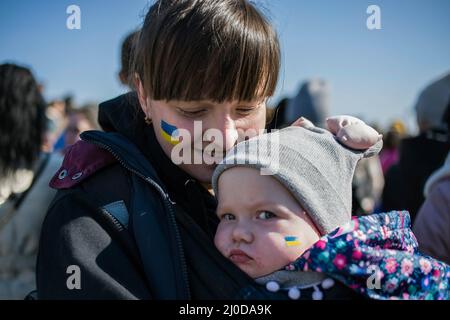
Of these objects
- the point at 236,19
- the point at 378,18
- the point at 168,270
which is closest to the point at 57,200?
the point at 168,270

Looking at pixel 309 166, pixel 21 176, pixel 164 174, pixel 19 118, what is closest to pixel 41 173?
pixel 21 176

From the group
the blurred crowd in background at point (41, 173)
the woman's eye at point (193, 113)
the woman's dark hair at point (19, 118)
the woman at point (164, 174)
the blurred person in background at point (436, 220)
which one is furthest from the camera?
the woman's dark hair at point (19, 118)

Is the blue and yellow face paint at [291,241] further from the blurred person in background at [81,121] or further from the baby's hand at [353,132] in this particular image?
the blurred person in background at [81,121]

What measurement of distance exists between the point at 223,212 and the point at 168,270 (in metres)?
0.27

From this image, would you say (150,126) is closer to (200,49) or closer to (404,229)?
(200,49)

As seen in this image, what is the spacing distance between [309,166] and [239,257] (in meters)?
0.35

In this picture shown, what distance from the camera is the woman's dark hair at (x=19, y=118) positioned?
113 inches

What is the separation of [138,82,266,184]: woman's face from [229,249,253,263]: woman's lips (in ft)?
1.00

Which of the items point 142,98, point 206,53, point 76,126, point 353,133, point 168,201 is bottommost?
point 76,126

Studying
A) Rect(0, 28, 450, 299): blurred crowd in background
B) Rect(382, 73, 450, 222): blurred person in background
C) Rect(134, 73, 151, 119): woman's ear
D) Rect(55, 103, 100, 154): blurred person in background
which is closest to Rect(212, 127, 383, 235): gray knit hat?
Rect(134, 73, 151, 119): woman's ear

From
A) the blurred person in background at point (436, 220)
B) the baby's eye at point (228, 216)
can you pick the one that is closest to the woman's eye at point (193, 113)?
the baby's eye at point (228, 216)

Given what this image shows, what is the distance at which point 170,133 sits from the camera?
1.77 metres

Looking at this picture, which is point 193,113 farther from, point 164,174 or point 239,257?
point 239,257

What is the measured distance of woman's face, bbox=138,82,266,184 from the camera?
172 centimetres
